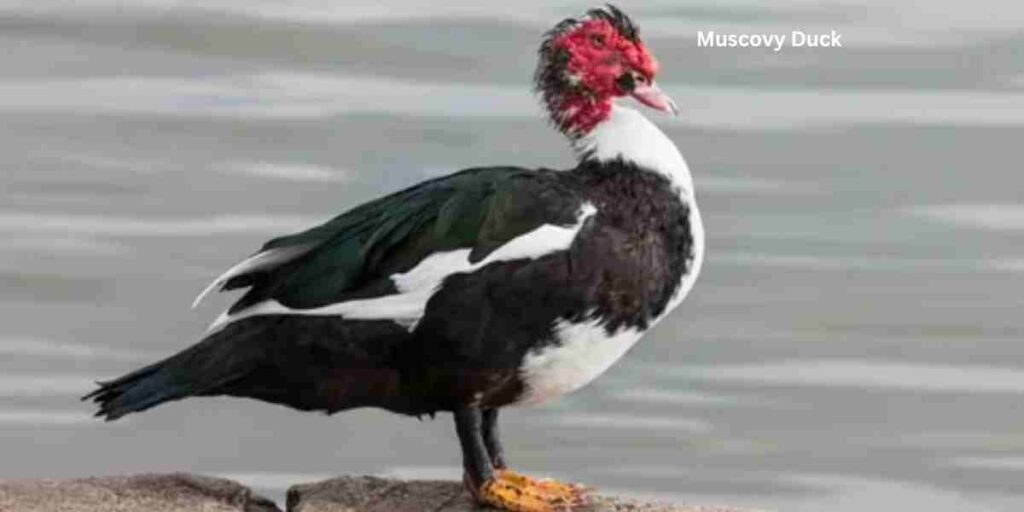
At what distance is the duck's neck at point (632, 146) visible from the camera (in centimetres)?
832

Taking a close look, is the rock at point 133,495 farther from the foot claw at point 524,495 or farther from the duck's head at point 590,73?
the duck's head at point 590,73

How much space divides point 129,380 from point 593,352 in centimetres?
113

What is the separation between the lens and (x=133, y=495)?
8.18m

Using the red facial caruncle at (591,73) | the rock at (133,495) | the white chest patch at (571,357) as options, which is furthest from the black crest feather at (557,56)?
the rock at (133,495)

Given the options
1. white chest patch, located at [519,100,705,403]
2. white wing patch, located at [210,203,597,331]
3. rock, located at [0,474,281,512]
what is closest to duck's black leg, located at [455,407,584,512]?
white chest patch, located at [519,100,705,403]

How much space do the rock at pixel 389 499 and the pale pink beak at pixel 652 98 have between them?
3.19 ft

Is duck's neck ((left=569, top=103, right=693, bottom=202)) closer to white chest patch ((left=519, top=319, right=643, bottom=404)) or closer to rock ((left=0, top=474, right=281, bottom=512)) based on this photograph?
white chest patch ((left=519, top=319, right=643, bottom=404))

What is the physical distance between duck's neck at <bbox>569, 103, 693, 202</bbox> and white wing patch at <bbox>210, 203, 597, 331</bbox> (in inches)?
10.3

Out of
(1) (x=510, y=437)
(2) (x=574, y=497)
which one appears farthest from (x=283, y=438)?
(2) (x=574, y=497)

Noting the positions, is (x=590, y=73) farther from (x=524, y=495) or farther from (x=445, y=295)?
(x=524, y=495)

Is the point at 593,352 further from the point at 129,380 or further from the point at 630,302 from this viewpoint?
the point at 129,380

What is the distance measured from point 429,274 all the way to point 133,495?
0.88m

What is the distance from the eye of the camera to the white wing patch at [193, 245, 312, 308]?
8.17 m

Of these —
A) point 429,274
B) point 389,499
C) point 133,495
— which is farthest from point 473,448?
point 133,495
